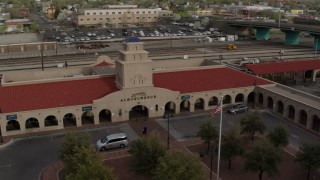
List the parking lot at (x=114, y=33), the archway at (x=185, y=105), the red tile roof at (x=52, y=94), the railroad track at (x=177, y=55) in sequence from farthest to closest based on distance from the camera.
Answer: the parking lot at (x=114, y=33), the railroad track at (x=177, y=55), the archway at (x=185, y=105), the red tile roof at (x=52, y=94)

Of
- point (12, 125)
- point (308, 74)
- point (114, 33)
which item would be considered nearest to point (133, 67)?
point (12, 125)

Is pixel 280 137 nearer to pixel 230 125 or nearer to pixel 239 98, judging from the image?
pixel 230 125

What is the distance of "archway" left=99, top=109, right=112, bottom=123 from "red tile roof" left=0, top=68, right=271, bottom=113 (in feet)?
11.5

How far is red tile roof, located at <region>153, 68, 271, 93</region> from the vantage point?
54031mm

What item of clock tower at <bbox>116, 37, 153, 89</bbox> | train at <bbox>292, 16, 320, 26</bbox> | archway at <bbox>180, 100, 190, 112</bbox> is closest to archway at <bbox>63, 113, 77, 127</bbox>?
clock tower at <bbox>116, 37, 153, 89</bbox>

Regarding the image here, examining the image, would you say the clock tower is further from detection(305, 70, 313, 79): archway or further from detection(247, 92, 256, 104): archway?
detection(305, 70, 313, 79): archway

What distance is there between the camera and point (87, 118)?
2007 inches

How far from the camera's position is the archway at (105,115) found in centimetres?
5047

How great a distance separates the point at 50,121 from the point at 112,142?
12808 mm

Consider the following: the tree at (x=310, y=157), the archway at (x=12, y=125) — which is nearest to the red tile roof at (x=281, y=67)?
the tree at (x=310, y=157)

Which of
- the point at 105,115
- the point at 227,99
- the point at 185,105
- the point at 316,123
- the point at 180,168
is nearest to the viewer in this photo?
the point at 180,168

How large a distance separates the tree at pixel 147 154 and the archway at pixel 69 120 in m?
17.9

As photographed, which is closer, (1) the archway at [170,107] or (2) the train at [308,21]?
(1) the archway at [170,107]

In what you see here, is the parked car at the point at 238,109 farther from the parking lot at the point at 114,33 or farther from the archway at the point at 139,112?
the parking lot at the point at 114,33
